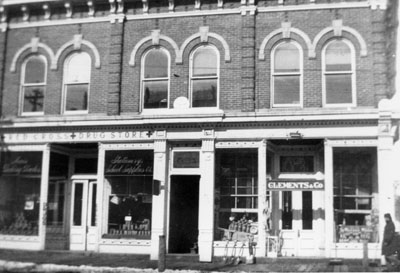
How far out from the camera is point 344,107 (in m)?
14.2

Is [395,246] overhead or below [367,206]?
below

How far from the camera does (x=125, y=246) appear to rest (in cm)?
1512

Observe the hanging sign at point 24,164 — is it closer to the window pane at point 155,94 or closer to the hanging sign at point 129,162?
the hanging sign at point 129,162

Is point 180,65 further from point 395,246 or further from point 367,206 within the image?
point 395,246

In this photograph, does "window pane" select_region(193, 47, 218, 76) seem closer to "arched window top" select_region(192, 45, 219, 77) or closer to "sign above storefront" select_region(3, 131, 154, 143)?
"arched window top" select_region(192, 45, 219, 77)

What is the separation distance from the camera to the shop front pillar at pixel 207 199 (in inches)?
558

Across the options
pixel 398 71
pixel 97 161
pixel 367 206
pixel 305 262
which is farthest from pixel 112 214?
pixel 398 71

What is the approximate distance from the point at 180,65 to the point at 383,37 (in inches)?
235

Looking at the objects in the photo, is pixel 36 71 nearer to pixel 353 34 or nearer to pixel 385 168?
pixel 353 34

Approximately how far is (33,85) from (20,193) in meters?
3.59

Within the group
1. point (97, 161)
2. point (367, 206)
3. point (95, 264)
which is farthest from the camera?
point (97, 161)

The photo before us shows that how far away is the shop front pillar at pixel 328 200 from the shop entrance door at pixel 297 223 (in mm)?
721

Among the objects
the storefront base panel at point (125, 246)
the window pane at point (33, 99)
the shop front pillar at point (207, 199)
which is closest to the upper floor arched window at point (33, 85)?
the window pane at point (33, 99)

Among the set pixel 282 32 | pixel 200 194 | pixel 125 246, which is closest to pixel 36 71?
pixel 125 246
